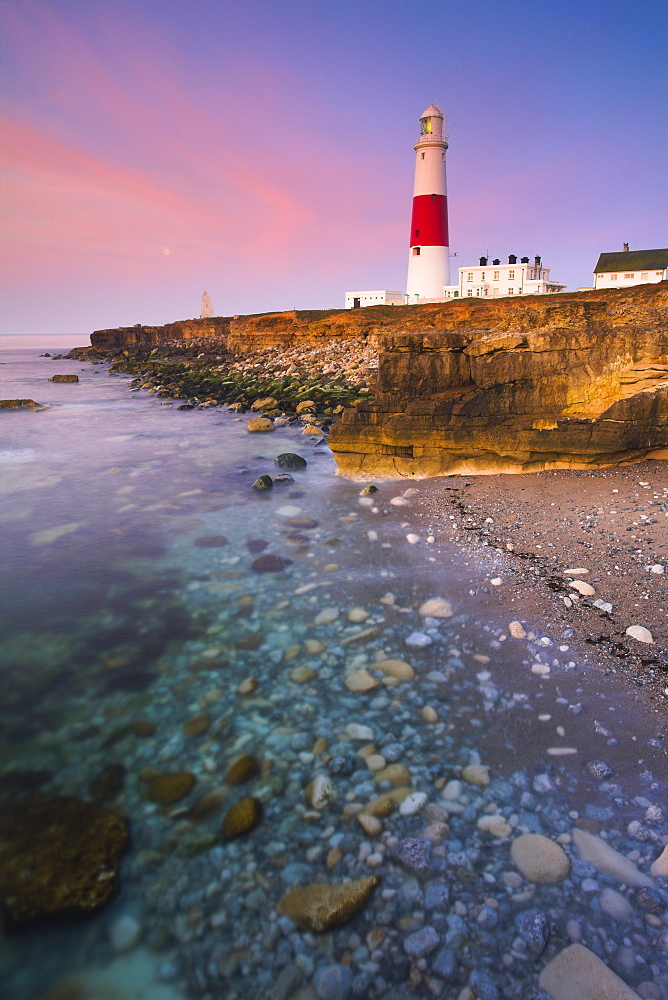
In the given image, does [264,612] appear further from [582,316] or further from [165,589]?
[582,316]

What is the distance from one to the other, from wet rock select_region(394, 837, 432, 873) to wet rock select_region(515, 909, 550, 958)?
0.51 m

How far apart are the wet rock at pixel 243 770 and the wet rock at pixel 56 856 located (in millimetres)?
696

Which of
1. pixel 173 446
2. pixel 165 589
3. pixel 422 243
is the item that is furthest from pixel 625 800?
pixel 422 243

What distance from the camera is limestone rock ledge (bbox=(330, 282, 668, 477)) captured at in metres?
9.30

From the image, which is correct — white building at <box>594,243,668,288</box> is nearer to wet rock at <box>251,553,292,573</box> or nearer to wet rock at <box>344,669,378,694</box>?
wet rock at <box>251,553,292,573</box>

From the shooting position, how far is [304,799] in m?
3.44

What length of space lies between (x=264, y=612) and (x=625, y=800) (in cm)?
368

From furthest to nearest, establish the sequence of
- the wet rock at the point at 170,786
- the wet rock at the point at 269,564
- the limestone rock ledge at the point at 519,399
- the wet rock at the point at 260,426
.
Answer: the wet rock at the point at 260,426 < the limestone rock ledge at the point at 519,399 < the wet rock at the point at 269,564 < the wet rock at the point at 170,786

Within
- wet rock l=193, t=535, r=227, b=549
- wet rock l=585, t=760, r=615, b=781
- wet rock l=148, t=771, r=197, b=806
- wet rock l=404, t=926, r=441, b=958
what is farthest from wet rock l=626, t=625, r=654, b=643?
wet rock l=193, t=535, r=227, b=549

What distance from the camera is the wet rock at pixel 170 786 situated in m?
3.53

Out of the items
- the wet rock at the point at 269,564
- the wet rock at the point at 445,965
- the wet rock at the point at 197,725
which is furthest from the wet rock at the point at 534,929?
the wet rock at the point at 269,564

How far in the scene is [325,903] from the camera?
2.73 metres

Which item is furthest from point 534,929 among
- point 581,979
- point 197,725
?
Answer: point 197,725

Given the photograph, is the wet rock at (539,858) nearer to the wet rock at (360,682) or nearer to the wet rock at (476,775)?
the wet rock at (476,775)
